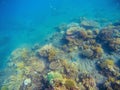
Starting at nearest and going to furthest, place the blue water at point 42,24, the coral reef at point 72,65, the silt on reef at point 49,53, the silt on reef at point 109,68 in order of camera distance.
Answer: the coral reef at point 72,65 < the silt on reef at point 109,68 < the silt on reef at point 49,53 < the blue water at point 42,24

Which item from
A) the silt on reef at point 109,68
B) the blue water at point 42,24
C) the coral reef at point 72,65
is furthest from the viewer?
the blue water at point 42,24

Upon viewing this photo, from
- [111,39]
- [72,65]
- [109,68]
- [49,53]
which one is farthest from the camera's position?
[111,39]

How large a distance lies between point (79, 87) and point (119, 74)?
2886 mm

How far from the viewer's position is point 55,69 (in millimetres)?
11195

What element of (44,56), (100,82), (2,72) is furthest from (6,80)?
(100,82)

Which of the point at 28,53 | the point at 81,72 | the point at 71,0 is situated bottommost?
the point at 81,72

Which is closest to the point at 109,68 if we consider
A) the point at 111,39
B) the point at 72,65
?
the point at 72,65

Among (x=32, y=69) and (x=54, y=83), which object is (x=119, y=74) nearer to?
(x=54, y=83)

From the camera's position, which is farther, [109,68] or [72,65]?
[72,65]

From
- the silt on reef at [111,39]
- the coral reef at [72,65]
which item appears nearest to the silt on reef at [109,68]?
the coral reef at [72,65]

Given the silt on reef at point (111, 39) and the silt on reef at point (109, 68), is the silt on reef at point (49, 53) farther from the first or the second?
the silt on reef at point (111, 39)

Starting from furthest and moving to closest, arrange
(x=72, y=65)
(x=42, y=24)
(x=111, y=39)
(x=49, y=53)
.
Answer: (x=42, y=24) → (x=111, y=39) → (x=49, y=53) → (x=72, y=65)

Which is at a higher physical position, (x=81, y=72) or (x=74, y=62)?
(x=74, y=62)

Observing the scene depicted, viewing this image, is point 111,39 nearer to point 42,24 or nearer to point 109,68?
point 109,68
